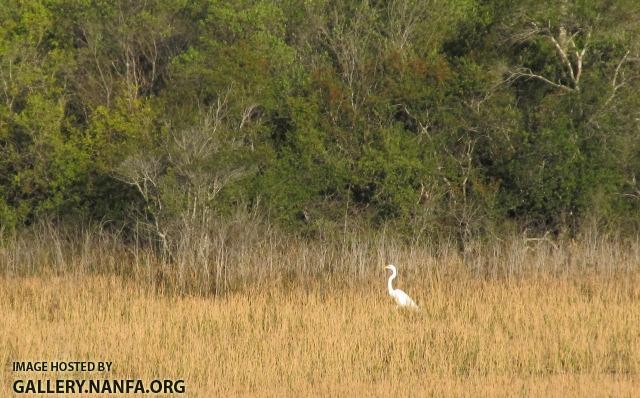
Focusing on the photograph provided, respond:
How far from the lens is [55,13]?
25016 mm

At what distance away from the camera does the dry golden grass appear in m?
11.0

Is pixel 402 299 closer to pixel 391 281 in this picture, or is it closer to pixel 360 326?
pixel 391 281

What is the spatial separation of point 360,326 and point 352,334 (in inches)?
21.1

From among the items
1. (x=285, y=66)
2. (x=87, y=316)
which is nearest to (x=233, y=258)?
(x=87, y=316)

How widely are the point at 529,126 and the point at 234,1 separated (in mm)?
6651

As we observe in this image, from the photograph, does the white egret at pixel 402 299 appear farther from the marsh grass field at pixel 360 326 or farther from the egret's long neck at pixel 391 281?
the marsh grass field at pixel 360 326

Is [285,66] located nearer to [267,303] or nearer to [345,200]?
[345,200]

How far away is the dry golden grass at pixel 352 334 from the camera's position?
36.0ft

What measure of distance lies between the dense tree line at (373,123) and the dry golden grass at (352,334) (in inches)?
150

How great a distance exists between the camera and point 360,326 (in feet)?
44.7

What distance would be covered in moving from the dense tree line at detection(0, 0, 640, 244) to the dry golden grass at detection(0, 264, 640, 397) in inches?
150

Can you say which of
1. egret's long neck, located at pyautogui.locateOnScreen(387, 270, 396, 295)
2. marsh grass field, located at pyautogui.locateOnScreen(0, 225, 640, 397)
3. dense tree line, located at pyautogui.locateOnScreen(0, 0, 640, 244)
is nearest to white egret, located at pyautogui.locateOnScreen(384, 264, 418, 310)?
egret's long neck, located at pyautogui.locateOnScreen(387, 270, 396, 295)

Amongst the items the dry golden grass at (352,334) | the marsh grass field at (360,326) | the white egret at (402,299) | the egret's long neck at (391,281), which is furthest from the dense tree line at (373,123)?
the white egret at (402,299)

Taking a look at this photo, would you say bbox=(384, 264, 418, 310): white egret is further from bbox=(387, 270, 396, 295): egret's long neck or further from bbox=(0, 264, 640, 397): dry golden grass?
bbox=(0, 264, 640, 397): dry golden grass
